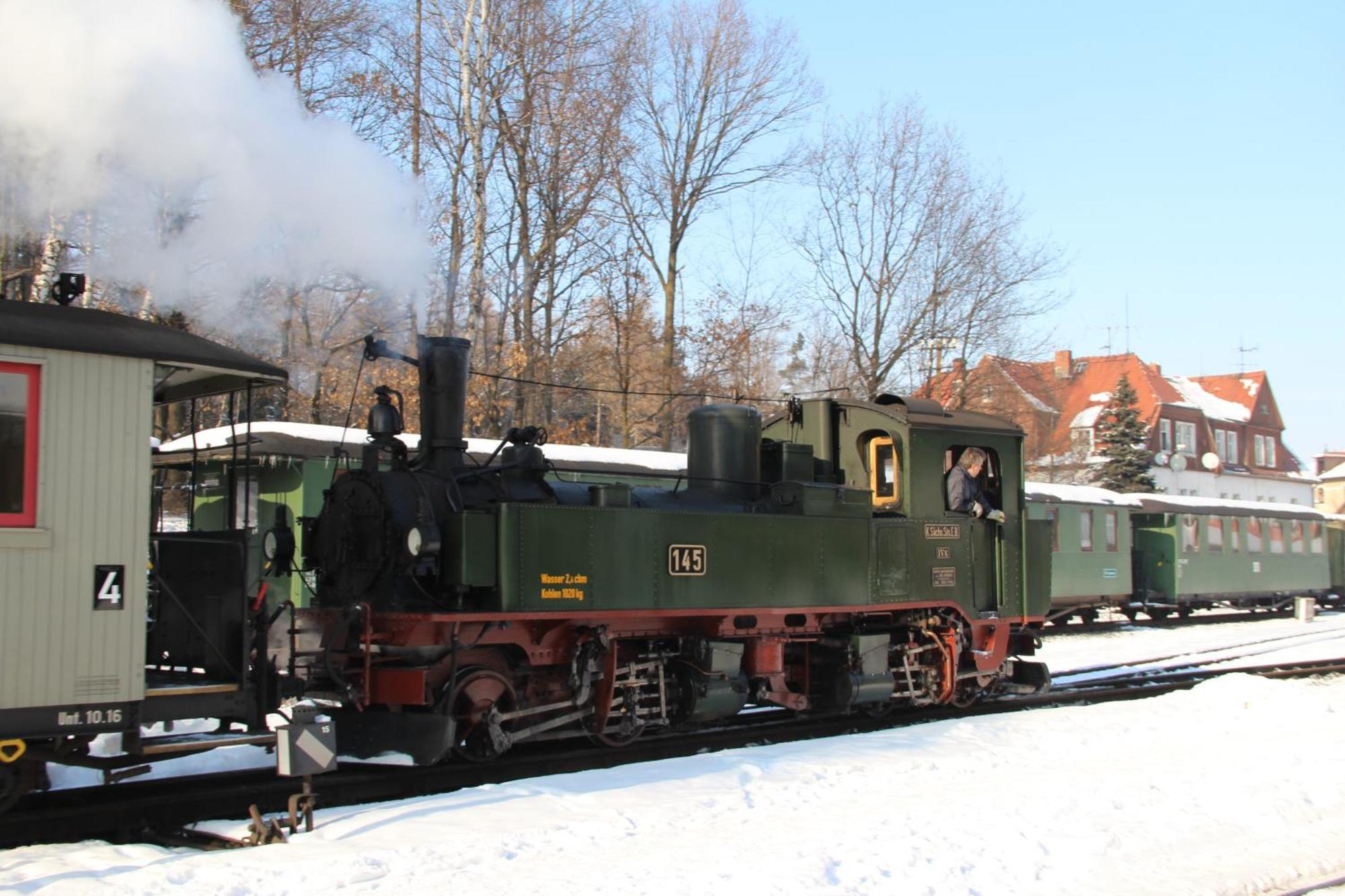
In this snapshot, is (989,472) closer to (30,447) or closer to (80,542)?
(80,542)

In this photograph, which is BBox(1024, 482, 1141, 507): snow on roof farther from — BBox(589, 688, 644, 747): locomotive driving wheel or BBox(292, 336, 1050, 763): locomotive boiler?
BBox(589, 688, 644, 747): locomotive driving wheel

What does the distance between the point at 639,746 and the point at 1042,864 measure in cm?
373

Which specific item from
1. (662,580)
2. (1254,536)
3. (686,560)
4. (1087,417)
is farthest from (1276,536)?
(662,580)

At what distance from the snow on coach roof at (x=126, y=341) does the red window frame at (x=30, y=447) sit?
136mm

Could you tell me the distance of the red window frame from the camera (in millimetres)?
5684

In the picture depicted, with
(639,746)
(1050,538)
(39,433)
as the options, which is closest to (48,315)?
(39,433)

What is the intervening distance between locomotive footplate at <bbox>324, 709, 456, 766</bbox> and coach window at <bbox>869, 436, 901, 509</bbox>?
4891mm

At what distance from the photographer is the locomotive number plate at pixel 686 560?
9.17 meters

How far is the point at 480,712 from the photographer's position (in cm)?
835

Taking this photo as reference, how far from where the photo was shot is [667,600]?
9141 mm

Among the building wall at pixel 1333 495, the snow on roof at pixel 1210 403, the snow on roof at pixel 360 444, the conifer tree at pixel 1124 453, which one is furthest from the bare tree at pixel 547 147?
the building wall at pixel 1333 495

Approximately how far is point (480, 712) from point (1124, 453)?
130ft

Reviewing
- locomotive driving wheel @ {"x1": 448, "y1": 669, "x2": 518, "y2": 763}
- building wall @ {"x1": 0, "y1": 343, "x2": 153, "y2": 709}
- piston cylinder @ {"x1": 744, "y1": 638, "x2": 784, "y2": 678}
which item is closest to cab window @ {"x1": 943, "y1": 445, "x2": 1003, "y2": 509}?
piston cylinder @ {"x1": 744, "y1": 638, "x2": 784, "y2": 678}

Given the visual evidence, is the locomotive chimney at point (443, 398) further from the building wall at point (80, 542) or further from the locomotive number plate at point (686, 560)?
the building wall at point (80, 542)
